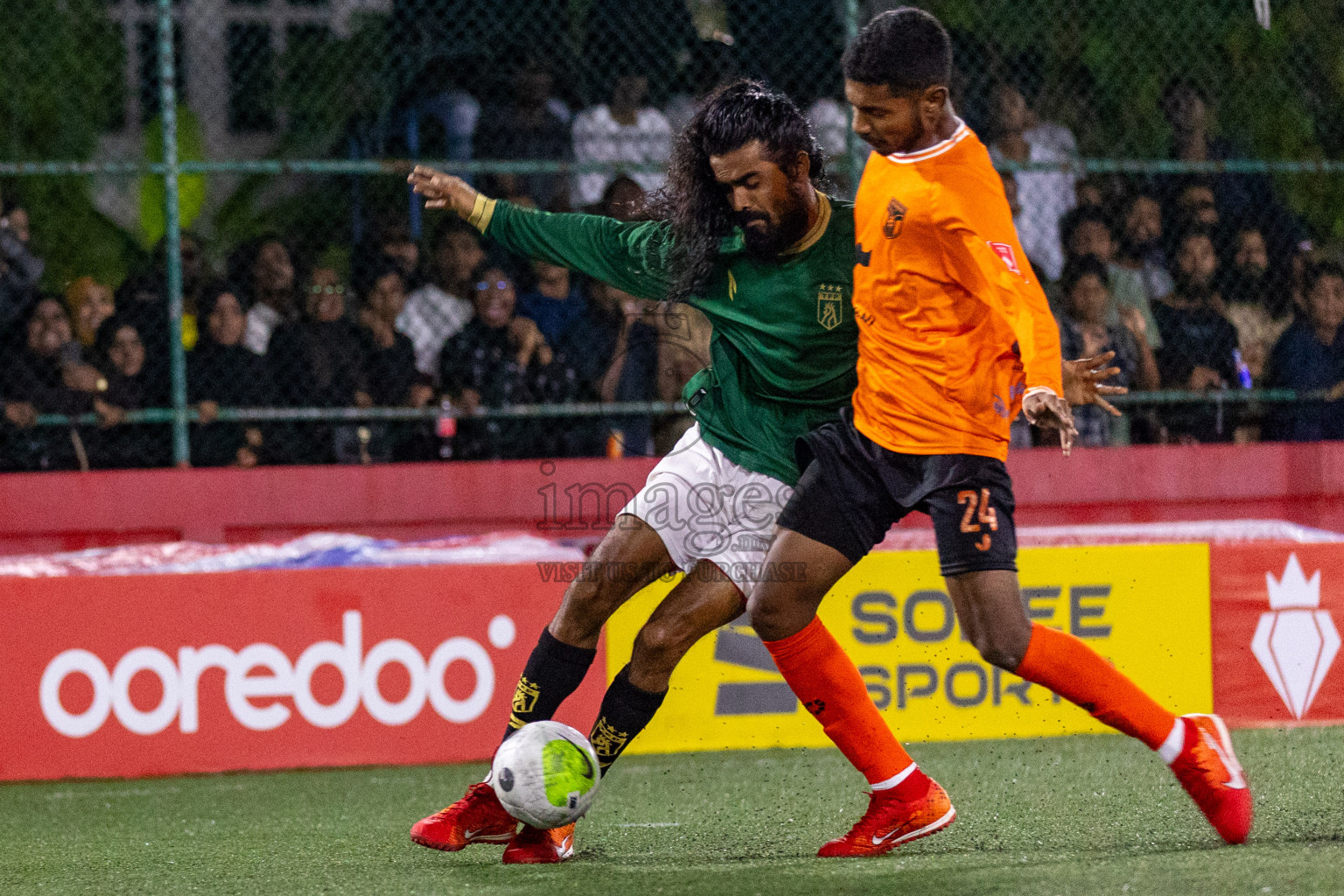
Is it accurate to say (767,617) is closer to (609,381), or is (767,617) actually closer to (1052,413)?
(1052,413)

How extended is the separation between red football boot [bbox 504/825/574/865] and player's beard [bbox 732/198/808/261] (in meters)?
1.47

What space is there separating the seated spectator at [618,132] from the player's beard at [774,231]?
11.3 ft

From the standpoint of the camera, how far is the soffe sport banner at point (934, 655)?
5.89m

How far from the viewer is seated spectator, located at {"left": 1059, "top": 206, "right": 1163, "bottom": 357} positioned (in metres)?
7.39

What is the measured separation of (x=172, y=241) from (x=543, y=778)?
3901 millimetres

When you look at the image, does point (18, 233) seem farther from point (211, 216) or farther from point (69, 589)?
point (69, 589)

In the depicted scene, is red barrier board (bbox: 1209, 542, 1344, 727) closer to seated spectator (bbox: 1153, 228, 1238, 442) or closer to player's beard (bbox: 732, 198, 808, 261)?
seated spectator (bbox: 1153, 228, 1238, 442)

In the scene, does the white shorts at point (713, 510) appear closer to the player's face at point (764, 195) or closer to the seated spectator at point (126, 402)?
the player's face at point (764, 195)

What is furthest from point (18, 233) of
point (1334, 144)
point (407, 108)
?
point (1334, 144)

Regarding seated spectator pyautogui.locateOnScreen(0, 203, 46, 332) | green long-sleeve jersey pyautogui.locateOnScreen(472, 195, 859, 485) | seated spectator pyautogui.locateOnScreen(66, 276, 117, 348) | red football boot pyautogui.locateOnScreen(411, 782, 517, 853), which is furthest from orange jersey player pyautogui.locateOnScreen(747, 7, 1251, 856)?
seated spectator pyautogui.locateOnScreen(0, 203, 46, 332)

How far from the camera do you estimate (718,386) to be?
13.4 feet

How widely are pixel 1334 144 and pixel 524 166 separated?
3.93m

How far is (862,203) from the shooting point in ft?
12.4

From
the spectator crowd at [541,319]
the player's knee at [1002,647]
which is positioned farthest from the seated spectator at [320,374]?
the player's knee at [1002,647]
